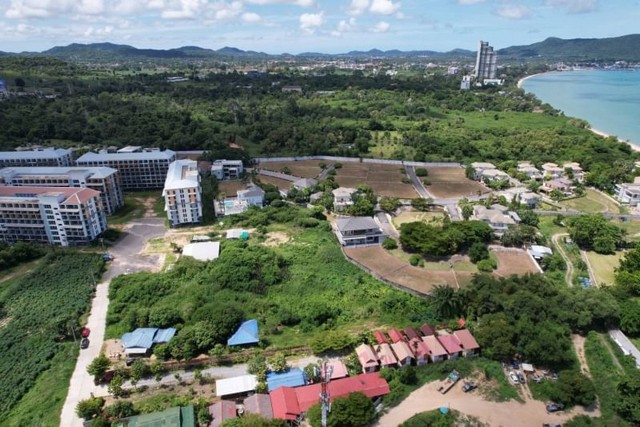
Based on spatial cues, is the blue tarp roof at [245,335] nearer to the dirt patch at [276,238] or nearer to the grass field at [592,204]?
the dirt patch at [276,238]

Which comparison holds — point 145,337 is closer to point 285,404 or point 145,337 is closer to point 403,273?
point 285,404

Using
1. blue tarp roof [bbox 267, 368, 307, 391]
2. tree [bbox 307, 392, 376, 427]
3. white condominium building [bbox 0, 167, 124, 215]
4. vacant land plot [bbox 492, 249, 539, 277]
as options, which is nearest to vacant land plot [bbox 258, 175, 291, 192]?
white condominium building [bbox 0, 167, 124, 215]

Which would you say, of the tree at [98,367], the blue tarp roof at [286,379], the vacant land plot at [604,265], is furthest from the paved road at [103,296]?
the vacant land plot at [604,265]

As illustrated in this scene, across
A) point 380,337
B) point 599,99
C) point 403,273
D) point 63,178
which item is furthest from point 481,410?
point 599,99

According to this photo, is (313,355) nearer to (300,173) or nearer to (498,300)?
(498,300)

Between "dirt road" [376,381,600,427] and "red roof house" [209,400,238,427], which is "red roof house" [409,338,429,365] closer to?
"dirt road" [376,381,600,427]

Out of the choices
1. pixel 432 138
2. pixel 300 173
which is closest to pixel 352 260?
pixel 300 173

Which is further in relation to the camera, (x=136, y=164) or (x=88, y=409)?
(x=136, y=164)
